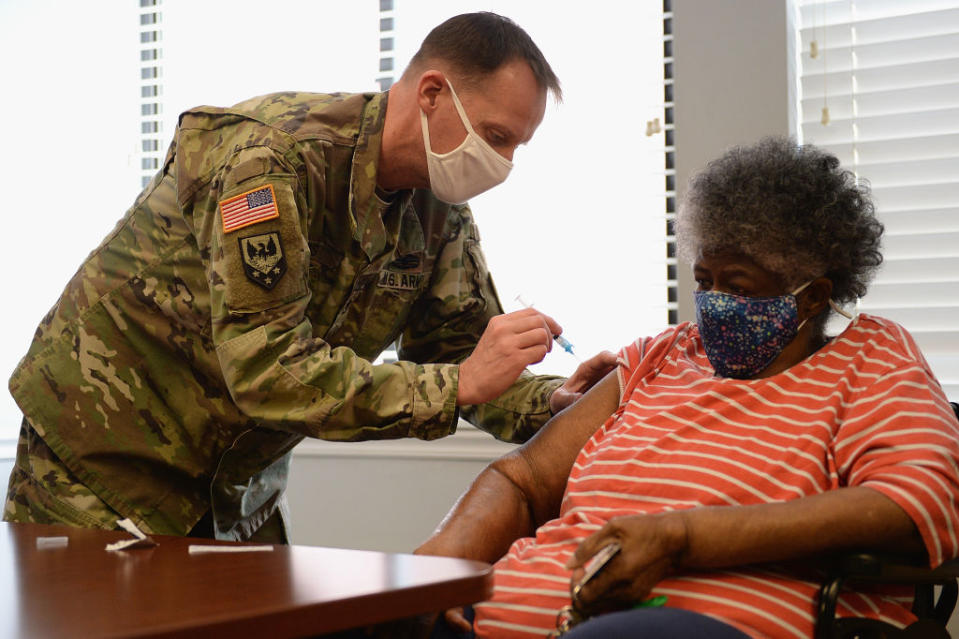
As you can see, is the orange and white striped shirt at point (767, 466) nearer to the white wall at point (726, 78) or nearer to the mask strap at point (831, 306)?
the mask strap at point (831, 306)

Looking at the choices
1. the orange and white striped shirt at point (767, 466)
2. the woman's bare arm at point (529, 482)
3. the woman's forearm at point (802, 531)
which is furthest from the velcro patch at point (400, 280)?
the woman's forearm at point (802, 531)

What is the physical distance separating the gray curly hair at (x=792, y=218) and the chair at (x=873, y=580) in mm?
485

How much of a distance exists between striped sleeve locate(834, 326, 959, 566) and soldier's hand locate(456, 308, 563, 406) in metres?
0.50

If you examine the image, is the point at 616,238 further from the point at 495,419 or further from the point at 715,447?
the point at 715,447

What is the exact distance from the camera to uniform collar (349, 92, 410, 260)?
176 centimetres

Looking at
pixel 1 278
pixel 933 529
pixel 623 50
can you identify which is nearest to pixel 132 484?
pixel 933 529

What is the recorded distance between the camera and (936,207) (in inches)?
95.0

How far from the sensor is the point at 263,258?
1.52 m

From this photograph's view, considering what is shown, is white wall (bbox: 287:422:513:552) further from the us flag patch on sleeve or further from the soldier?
the us flag patch on sleeve

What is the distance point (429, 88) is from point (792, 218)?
0.71 meters

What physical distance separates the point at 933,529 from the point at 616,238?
1.69 metres

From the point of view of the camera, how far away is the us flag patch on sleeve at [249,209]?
1.52m

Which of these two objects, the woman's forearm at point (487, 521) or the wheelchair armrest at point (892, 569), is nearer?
the wheelchair armrest at point (892, 569)

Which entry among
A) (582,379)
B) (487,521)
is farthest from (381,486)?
(487,521)
